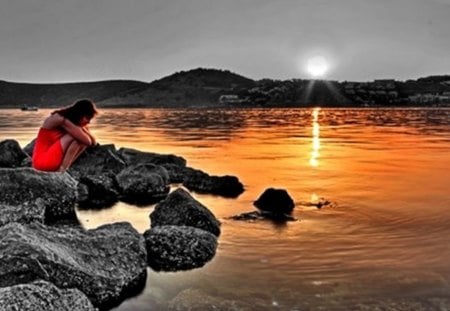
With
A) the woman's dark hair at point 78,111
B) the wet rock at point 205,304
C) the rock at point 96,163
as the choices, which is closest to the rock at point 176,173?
the rock at point 96,163

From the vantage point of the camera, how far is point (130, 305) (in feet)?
35.7

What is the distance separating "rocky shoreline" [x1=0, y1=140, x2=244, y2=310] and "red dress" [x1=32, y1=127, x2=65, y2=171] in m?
0.98

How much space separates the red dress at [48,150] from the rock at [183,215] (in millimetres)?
3142

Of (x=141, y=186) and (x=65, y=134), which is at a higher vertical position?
(x=65, y=134)

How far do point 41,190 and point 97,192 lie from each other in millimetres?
4916

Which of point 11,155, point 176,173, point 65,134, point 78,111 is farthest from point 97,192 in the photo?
point 11,155

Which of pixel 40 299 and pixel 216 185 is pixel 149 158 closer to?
pixel 216 185

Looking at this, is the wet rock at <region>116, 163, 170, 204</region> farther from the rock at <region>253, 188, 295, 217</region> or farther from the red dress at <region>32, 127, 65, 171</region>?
the red dress at <region>32, 127, 65, 171</region>

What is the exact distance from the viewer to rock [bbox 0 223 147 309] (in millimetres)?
9977

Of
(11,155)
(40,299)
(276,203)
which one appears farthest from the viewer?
(11,155)

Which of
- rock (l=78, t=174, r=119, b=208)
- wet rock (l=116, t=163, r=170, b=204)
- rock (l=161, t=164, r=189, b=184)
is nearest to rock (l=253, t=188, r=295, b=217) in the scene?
wet rock (l=116, t=163, r=170, b=204)

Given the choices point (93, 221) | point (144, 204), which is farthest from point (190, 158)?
point (93, 221)

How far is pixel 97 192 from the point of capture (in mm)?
21250

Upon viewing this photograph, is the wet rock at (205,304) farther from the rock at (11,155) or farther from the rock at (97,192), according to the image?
the rock at (11,155)
